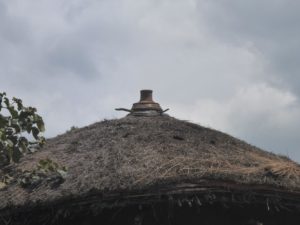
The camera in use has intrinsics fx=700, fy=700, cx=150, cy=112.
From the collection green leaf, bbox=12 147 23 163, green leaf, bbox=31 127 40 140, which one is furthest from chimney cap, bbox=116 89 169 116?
green leaf, bbox=12 147 23 163

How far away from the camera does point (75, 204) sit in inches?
264

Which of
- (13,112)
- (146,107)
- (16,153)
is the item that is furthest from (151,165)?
(146,107)

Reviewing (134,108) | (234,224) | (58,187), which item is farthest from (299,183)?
(134,108)

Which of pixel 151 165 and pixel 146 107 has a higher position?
pixel 146 107

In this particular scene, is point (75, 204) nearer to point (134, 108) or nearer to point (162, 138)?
point (162, 138)

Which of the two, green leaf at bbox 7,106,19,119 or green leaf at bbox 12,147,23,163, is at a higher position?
green leaf at bbox 7,106,19,119

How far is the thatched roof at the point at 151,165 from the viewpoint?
6575mm

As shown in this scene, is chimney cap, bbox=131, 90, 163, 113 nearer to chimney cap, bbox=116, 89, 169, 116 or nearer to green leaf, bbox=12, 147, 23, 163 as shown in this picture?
chimney cap, bbox=116, 89, 169, 116

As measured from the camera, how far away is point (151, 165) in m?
6.92

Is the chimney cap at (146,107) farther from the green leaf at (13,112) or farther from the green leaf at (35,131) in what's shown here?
the green leaf at (13,112)

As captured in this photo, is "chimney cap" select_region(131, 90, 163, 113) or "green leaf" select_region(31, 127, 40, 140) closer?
"green leaf" select_region(31, 127, 40, 140)

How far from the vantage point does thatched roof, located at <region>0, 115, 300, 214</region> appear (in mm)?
6575

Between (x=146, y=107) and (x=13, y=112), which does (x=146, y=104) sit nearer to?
(x=146, y=107)

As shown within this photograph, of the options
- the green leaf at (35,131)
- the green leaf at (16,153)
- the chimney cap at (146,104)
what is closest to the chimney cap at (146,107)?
the chimney cap at (146,104)
